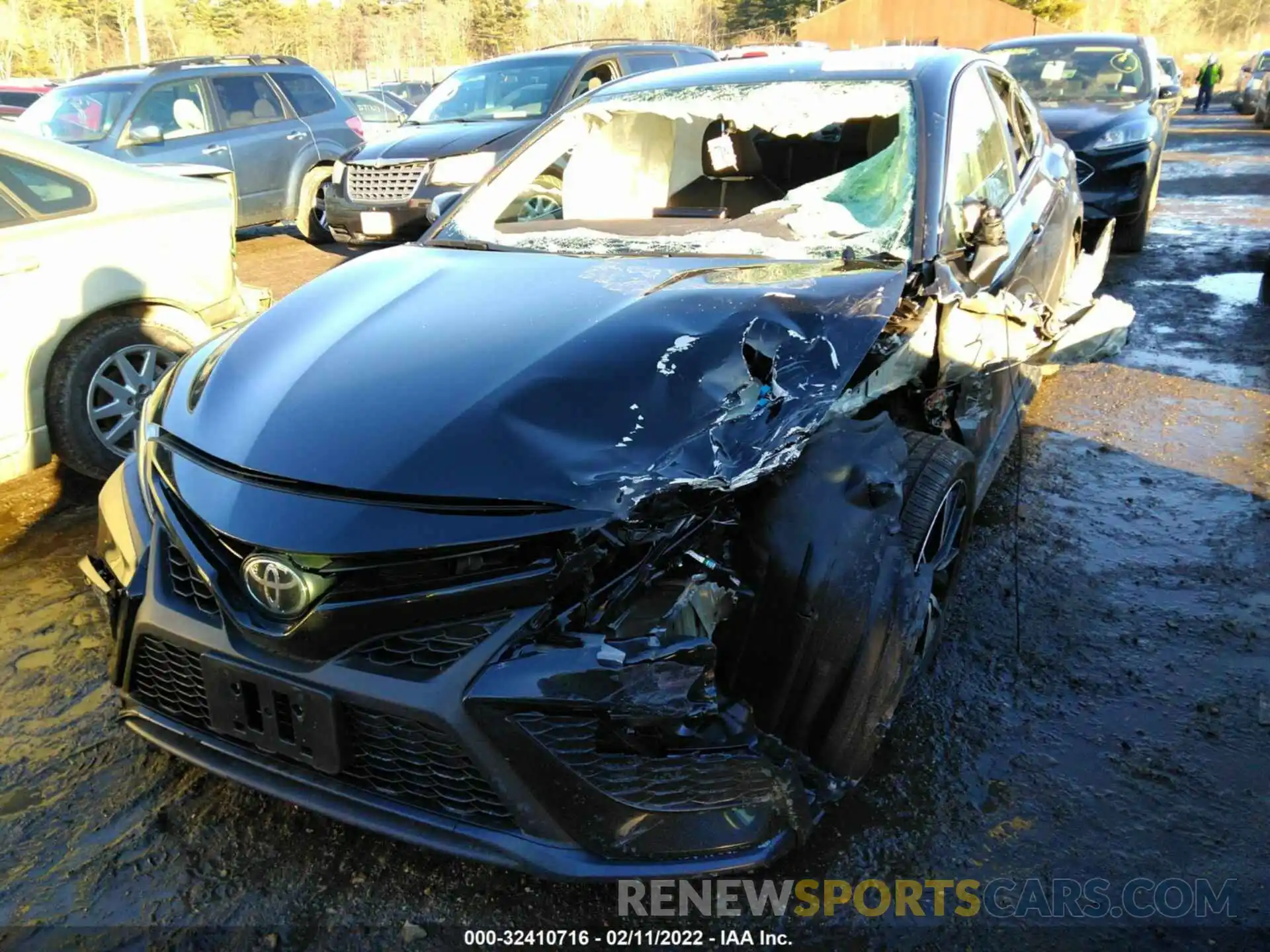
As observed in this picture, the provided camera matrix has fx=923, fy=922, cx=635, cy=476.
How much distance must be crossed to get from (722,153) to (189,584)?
2.63 meters

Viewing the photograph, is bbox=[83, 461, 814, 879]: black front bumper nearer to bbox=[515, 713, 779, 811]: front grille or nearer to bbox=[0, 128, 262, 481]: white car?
bbox=[515, 713, 779, 811]: front grille

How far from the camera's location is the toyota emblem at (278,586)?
1775mm

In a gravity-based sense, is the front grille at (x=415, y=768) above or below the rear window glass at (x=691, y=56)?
below

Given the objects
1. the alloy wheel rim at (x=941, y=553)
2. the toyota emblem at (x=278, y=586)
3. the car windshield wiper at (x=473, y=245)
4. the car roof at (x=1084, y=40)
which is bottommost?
the alloy wheel rim at (x=941, y=553)

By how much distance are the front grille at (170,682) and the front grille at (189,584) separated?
0.32 ft

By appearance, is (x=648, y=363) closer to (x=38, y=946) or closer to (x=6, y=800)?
(x=38, y=946)

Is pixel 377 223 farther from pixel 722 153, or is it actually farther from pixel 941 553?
pixel 941 553

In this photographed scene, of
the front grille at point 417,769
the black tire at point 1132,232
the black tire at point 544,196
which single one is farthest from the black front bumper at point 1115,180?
the front grille at point 417,769

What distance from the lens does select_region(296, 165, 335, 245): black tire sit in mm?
9461

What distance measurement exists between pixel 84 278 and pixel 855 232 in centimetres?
320

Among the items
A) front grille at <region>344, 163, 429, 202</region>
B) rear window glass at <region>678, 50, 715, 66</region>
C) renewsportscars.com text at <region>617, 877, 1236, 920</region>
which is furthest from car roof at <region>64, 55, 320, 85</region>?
renewsportscars.com text at <region>617, 877, 1236, 920</region>

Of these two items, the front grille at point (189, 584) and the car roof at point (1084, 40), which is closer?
the front grille at point (189, 584)

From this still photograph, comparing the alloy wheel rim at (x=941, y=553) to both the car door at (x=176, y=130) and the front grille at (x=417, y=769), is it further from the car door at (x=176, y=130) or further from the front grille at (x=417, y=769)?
the car door at (x=176, y=130)

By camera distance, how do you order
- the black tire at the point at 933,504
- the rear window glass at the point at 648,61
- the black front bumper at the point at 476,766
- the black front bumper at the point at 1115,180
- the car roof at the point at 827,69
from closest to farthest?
1. the black front bumper at the point at 476,766
2. the black tire at the point at 933,504
3. the car roof at the point at 827,69
4. the black front bumper at the point at 1115,180
5. the rear window glass at the point at 648,61
